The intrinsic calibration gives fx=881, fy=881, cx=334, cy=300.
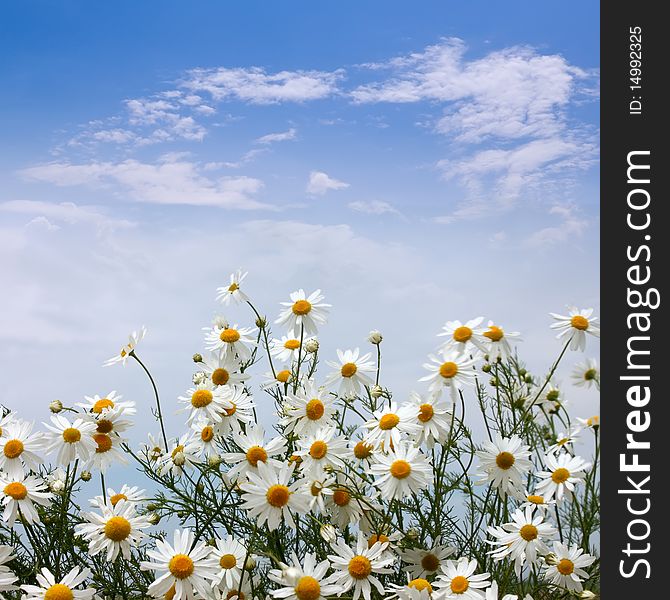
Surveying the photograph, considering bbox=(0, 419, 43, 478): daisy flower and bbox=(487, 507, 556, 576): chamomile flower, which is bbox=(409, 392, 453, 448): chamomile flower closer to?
bbox=(487, 507, 556, 576): chamomile flower

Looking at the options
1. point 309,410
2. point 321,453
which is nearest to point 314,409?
point 309,410

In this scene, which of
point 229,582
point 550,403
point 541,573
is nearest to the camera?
point 229,582

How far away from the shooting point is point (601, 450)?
84.1 inches

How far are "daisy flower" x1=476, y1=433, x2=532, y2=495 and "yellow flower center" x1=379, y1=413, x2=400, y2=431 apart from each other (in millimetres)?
258

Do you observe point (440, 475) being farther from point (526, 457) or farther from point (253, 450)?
point (253, 450)

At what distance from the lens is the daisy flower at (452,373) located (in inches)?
75.2

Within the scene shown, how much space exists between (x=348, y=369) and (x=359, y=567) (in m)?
0.49

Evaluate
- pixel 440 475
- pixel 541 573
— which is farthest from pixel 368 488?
pixel 541 573

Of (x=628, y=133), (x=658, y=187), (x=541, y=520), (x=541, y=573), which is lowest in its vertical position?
(x=541, y=573)

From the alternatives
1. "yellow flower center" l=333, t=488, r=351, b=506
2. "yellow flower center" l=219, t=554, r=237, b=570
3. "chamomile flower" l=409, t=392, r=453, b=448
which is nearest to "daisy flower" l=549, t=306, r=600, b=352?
"chamomile flower" l=409, t=392, r=453, b=448

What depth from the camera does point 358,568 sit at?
6.15ft

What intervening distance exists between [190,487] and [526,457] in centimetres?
82

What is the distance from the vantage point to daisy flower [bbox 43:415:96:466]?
6.63ft

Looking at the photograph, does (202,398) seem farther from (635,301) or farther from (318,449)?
(635,301)
